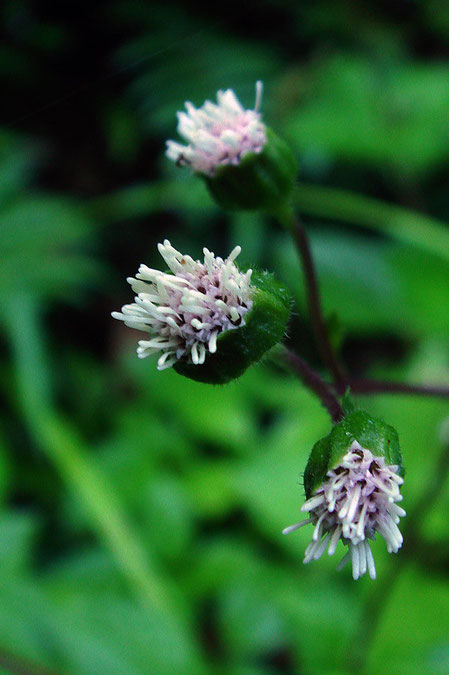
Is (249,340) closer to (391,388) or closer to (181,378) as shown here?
(391,388)

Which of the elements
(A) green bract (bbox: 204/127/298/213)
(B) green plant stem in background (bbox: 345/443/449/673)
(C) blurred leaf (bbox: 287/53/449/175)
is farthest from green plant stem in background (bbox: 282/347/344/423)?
(C) blurred leaf (bbox: 287/53/449/175)

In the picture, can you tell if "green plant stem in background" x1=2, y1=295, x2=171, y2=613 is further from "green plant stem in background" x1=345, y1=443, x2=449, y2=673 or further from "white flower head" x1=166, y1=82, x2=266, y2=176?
"white flower head" x1=166, y1=82, x2=266, y2=176

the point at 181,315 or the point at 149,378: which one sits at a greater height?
the point at 149,378

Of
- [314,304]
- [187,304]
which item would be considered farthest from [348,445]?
[314,304]

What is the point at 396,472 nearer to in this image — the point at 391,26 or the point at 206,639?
the point at 206,639

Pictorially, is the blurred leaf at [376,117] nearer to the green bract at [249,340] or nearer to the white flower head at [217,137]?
the white flower head at [217,137]

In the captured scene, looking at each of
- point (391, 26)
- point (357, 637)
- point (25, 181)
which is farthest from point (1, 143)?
point (357, 637)
